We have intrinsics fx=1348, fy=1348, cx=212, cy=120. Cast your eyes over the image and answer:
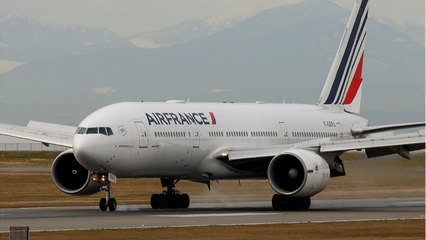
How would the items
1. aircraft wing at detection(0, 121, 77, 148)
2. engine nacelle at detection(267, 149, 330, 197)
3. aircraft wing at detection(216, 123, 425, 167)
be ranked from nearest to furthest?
engine nacelle at detection(267, 149, 330, 197)
aircraft wing at detection(216, 123, 425, 167)
aircraft wing at detection(0, 121, 77, 148)

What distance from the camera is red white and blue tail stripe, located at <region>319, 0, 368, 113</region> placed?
63750 mm

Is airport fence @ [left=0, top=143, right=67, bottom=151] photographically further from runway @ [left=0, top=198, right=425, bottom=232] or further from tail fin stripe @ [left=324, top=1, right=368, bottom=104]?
runway @ [left=0, top=198, right=425, bottom=232]

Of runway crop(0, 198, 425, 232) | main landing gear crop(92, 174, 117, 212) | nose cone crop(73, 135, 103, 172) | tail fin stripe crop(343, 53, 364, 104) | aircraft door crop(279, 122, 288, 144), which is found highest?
tail fin stripe crop(343, 53, 364, 104)

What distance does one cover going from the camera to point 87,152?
48094mm

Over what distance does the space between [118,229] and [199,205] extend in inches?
732

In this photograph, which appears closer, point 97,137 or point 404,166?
point 97,137

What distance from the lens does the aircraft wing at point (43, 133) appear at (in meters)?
54.8

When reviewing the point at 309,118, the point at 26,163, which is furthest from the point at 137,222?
the point at 26,163

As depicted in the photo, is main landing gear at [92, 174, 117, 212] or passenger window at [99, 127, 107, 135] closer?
passenger window at [99, 127, 107, 135]

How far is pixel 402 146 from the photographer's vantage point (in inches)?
2094

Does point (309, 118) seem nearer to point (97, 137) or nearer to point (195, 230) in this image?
point (97, 137)

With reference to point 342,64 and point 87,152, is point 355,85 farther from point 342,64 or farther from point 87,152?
point 87,152

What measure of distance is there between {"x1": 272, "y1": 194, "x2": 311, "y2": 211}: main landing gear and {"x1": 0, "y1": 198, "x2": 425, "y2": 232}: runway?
0.51m

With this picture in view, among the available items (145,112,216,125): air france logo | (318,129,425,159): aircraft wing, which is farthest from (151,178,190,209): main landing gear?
(318,129,425,159): aircraft wing
